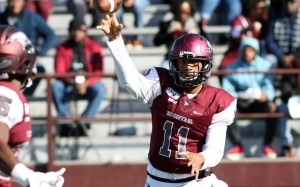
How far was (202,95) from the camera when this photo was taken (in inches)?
263

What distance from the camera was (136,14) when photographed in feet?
40.2

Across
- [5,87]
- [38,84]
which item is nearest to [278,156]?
[38,84]

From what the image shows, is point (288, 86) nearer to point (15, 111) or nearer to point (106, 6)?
point (106, 6)

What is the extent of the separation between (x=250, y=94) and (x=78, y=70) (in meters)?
2.02

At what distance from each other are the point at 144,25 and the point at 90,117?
2483 mm

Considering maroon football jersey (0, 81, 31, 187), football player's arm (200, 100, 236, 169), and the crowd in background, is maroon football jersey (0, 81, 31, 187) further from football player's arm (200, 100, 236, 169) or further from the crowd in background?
the crowd in background

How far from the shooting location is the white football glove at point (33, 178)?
5.26 metres

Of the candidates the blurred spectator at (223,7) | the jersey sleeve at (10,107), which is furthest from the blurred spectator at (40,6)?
the jersey sleeve at (10,107)

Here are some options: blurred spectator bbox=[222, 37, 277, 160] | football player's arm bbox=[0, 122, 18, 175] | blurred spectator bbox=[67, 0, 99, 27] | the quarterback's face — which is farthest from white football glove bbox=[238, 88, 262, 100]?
football player's arm bbox=[0, 122, 18, 175]

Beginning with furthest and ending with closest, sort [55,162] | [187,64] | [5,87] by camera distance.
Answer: [55,162], [187,64], [5,87]

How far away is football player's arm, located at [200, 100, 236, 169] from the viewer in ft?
20.9

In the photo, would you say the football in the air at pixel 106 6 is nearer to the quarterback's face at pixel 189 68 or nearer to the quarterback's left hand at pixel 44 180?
the quarterback's face at pixel 189 68

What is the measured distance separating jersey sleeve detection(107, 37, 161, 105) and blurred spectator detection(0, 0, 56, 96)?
4932 millimetres

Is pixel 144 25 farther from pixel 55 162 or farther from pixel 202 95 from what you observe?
pixel 202 95
